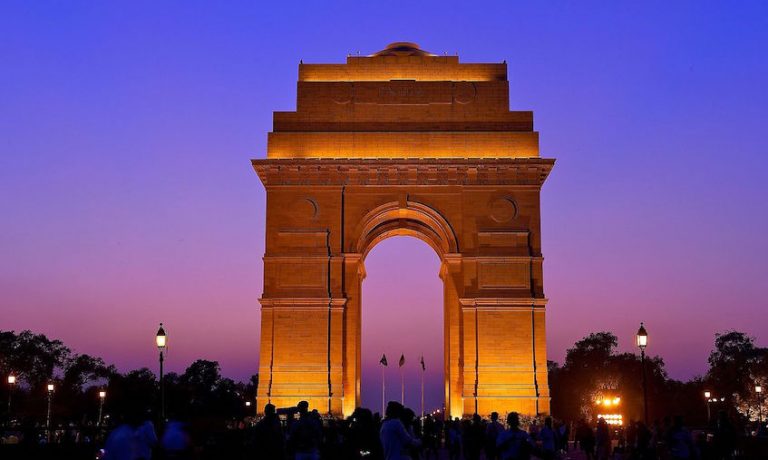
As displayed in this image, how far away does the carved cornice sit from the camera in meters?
41.9

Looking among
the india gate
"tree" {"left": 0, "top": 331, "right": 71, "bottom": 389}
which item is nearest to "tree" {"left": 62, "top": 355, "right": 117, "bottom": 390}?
"tree" {"left": 0, "top": 331, "right": 71, "bottom": 389}

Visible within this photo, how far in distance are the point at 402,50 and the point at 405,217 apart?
7670mm

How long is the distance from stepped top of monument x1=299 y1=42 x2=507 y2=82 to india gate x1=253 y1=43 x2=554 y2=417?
33cm

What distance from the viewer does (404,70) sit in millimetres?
45000

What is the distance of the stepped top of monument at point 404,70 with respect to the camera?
4481cm

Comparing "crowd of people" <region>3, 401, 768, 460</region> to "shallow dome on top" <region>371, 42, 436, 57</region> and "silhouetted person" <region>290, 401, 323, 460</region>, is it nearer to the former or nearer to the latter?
"silhouetted person" <region>290, 401, 323, 460</region>

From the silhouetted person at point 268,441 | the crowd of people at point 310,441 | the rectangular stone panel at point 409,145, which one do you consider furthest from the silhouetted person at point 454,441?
the silhouetted person at point 268,441

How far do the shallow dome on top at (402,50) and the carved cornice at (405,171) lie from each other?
6319 millimetres

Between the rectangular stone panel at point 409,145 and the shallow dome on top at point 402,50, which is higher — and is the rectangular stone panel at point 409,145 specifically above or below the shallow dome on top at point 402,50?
below

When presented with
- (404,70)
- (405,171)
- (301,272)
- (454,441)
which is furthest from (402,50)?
(454,441)

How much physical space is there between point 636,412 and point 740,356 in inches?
434

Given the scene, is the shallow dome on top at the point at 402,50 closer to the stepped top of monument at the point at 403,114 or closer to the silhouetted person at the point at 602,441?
the stepped top of monument at the point at 403,114

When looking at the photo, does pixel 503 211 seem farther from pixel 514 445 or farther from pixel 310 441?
pixel 310 441

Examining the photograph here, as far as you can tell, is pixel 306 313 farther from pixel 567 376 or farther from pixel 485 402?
pixel 567 376
